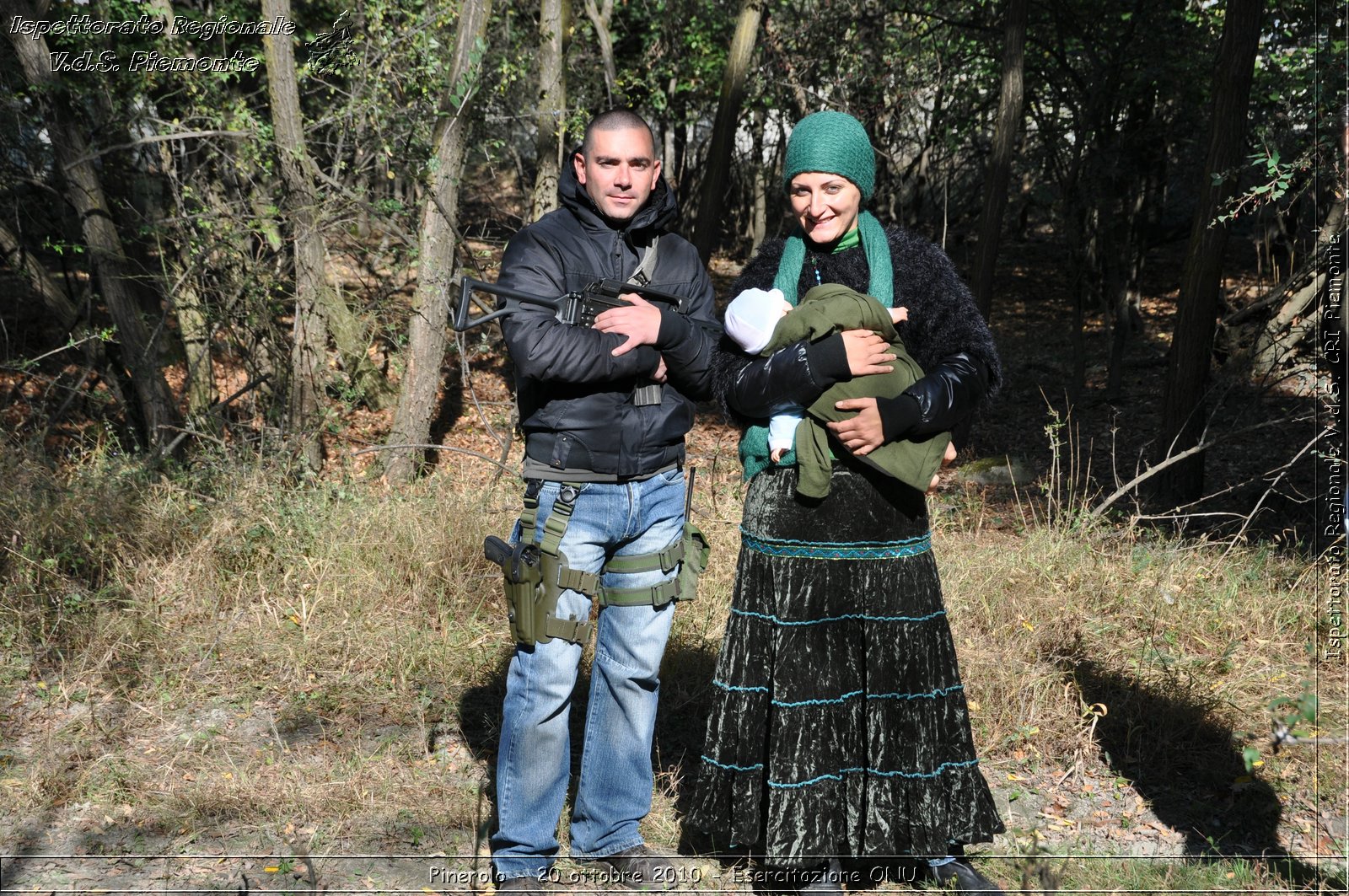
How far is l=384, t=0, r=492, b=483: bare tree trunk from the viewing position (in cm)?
863

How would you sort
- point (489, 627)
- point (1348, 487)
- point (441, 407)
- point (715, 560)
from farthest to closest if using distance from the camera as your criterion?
point (441, 407) → point (715, 560) → point (489, 627) → point (1348, 487)

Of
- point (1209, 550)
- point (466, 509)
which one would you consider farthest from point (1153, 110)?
point (466, 509)

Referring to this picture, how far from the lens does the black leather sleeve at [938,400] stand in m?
2.98

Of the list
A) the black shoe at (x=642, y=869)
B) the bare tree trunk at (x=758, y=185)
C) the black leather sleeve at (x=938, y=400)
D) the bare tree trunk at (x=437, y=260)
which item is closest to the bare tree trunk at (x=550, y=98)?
the bare tree trunk at (x=437, y=260)

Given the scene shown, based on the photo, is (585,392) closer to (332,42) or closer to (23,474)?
(23,474)

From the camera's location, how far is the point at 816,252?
3207 millimetres

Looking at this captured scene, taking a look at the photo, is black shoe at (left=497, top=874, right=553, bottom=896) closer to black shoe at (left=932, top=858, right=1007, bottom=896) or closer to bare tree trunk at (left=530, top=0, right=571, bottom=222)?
black shoe at (left=932, top=858, right=1007, bottom=896)

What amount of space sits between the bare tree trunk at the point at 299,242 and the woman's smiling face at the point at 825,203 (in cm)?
589

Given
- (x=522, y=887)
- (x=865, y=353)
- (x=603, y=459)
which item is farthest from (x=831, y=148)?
(x=522, y=887)

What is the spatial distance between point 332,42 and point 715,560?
5.62 meters

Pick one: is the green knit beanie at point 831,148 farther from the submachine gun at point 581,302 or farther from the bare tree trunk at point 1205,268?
the bare tree trunk at point 1205,268

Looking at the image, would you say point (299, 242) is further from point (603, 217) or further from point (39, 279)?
point (603, 217)

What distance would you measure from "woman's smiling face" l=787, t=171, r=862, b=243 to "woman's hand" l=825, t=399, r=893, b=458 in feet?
1.69

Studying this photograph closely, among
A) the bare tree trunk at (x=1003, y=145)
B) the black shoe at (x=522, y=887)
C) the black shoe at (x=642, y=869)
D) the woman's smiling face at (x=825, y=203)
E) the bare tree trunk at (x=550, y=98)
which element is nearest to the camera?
the woman's smiling face at (x=825, y=203)
